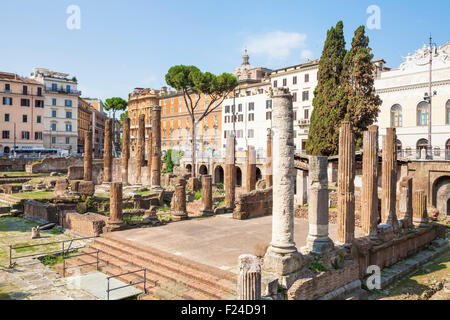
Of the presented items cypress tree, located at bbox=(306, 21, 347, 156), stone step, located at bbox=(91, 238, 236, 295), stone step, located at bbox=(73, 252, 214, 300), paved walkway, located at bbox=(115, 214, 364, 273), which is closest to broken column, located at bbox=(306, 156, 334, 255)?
paved walkway, located at bbox=(115, 214, 364, 273)

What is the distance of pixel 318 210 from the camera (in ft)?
32.2

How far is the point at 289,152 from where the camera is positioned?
8.72 m

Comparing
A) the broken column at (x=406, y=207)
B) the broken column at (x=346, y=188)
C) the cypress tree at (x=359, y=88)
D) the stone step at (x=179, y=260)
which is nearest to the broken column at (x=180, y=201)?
the stone step at (x=179, y=260)

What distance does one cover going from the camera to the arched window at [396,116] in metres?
33.8

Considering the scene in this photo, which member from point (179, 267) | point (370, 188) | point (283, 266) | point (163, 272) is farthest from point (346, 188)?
point (163, 272)

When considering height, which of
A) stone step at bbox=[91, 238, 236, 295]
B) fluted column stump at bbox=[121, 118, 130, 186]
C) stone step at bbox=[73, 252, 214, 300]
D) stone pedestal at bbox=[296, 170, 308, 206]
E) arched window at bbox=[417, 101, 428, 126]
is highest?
arched window at bbox=[417, 101, 428, 126]

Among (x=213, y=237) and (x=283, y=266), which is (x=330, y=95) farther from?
(x=283, y=266)

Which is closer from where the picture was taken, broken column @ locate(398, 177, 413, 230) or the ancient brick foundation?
broken column @ locate(398, 177, 413, 230)

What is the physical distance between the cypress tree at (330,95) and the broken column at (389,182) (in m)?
15.9

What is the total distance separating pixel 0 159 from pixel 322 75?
117ft

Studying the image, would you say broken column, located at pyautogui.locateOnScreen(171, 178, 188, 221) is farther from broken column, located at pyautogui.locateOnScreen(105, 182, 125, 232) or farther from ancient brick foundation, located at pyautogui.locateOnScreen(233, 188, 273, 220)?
broken column, located at pyautogui.locateOnScreen(105, 182, 125, 232)

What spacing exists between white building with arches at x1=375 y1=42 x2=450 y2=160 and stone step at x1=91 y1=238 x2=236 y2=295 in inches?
976

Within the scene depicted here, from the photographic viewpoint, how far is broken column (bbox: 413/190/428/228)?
15664 millimetres
